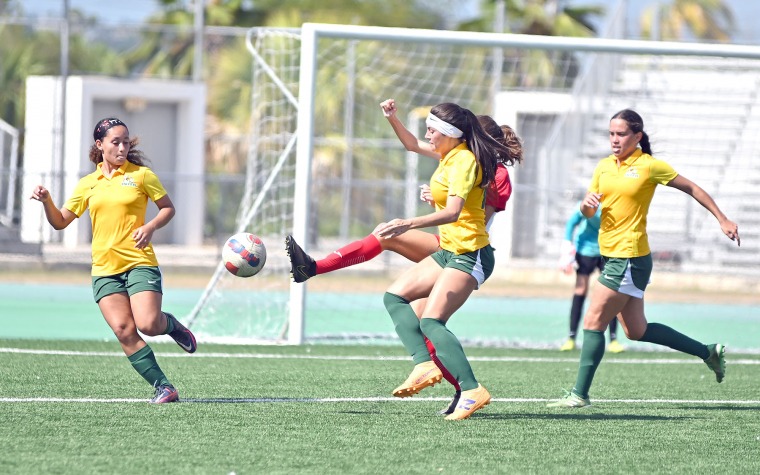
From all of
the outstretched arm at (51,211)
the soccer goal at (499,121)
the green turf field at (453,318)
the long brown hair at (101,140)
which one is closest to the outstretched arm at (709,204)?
the long brown hair at (101,140)

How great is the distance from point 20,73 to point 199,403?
85.2 ft

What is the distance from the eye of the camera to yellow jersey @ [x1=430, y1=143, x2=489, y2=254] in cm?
725

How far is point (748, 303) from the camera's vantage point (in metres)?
19.0

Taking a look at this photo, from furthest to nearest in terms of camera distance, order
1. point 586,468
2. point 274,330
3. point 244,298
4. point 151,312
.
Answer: point 244,298, point 274,330, point 151,312, point 586,468

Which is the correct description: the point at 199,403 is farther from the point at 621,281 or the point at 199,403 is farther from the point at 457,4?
the point at 457,4

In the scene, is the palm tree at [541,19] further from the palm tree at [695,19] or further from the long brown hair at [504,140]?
the long brown hair at [504,140]

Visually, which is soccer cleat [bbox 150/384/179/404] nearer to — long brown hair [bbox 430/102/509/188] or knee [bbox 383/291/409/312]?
knee [bbox 383/291/409/312]

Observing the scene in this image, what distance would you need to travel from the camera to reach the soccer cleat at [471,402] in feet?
24.1

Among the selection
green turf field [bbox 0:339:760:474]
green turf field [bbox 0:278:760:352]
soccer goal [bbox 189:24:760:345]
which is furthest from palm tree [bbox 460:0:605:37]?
green turf field [bbox 0:339:760:474]

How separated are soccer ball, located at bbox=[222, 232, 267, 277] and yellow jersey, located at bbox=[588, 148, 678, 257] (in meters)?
2.21

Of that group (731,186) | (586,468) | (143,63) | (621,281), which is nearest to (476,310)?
(731,186)

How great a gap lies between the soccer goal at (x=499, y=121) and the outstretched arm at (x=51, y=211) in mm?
4259

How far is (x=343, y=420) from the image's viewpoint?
732 cm

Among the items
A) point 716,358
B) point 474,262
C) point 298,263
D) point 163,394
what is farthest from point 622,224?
point 163,394
